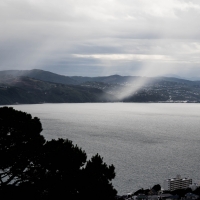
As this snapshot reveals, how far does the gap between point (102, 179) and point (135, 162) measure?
5846 centimetres

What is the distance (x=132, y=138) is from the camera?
12369 cm

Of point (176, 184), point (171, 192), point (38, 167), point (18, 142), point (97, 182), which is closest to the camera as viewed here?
point (18, 142)

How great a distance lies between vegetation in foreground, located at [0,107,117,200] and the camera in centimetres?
2275

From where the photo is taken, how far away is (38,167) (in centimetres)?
2344

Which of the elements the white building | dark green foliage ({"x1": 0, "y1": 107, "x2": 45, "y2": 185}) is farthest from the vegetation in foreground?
the white building

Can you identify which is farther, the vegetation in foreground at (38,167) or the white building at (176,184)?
the white building at (176,184)

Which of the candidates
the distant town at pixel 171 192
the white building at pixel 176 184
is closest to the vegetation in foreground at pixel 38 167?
the distant town at pixel 171 192

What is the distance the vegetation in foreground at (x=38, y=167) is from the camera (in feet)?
74.6

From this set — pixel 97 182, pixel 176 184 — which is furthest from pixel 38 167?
pixel 176 184

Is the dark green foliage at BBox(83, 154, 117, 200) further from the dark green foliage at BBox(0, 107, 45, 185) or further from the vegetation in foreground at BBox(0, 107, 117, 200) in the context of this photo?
the dark green foliage at BBox(0, 107, 45, 185)

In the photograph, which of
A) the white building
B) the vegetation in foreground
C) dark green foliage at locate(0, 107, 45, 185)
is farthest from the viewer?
the white building

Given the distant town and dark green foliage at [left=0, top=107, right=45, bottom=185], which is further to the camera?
the distant town

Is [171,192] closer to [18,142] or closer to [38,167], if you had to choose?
[38,167]

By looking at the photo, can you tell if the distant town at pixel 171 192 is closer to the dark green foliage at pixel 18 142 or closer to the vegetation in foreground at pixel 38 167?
the vegetation in foreground at pixel 38 167
